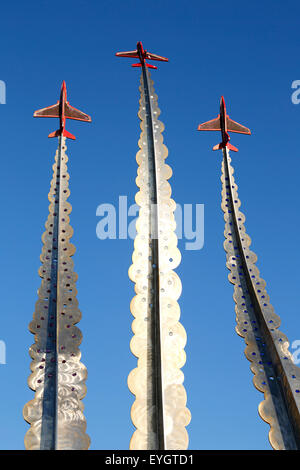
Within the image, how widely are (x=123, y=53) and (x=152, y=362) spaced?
25.6 ft

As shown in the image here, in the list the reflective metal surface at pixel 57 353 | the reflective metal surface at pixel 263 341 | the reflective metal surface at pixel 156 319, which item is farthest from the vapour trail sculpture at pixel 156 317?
the reflective metal surface at pixel 263 341

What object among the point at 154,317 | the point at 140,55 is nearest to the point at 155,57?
the point at 140,55

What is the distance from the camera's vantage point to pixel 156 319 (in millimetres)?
7551

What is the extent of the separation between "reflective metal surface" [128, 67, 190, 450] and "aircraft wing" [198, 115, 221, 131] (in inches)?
72.5

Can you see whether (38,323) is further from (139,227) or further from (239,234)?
(239,234)

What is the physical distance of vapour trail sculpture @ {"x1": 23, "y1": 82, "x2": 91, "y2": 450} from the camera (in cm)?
643

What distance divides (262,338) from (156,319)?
4.74 feet

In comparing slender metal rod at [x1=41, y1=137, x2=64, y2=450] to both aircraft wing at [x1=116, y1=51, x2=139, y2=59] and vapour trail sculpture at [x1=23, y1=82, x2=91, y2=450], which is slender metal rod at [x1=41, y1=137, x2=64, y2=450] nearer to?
vapour trail sculpture at [x1=23, y1=82, x2=91, y2=450]

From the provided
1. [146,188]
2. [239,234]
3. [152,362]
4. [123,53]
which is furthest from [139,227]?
[123,53]

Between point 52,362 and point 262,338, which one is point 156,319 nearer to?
point 52,362

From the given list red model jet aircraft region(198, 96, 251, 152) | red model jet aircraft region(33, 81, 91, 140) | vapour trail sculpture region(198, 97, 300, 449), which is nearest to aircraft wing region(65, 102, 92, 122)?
red model jet aircraft region(33, 81, 91, 140)
